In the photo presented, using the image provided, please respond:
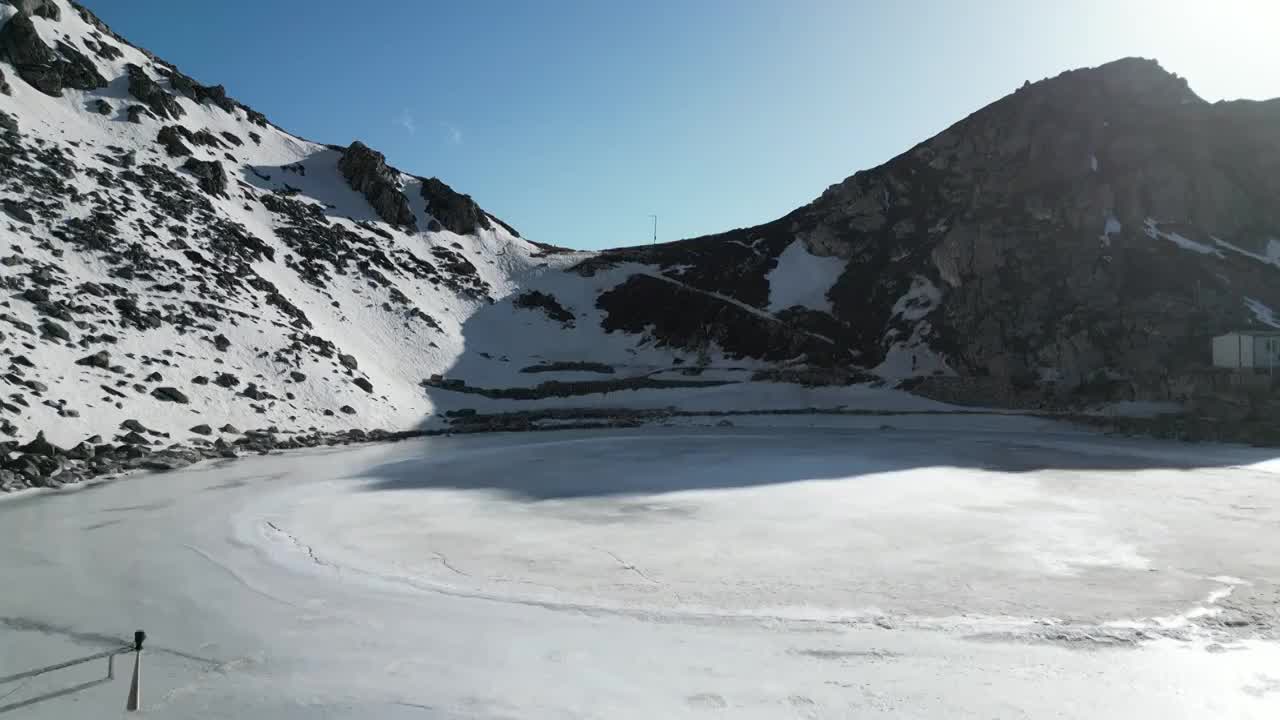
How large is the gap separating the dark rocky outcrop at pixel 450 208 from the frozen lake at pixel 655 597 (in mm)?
55865

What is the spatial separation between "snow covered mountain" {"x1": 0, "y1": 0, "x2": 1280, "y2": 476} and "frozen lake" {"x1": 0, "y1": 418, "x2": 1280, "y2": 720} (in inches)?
560

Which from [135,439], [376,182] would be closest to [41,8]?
[376,182]

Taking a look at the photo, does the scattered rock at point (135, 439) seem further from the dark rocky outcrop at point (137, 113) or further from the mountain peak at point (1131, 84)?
the mountain peak at point (1131, 84)

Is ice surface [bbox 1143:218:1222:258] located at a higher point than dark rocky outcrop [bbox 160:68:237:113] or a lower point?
lower

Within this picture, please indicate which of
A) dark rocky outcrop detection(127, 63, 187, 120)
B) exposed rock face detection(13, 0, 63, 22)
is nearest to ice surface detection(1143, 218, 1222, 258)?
dark rocky outcrop detection(127, 63, 187, 120)

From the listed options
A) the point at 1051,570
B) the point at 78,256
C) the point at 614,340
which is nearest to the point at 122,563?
the point at 1051,570

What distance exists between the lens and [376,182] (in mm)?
67000

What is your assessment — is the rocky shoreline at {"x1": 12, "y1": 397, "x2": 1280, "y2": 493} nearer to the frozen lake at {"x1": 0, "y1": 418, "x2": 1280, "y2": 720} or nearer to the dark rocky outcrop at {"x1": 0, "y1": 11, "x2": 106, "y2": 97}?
the frozen lake at {"x1": 0, "y1": 418, "x2": 1280, "y2": 720}

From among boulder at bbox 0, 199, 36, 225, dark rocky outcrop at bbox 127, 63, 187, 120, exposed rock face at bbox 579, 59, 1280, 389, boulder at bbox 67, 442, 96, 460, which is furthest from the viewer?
dark rocky outcrop at bbox 127, 63, 187, 120

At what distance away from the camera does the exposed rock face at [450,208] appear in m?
71.9

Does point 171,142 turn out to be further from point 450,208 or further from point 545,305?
point 545,305

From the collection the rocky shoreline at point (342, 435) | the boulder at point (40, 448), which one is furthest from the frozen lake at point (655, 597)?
the boulder at point (40, 448)

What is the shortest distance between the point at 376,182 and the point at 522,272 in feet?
53.7

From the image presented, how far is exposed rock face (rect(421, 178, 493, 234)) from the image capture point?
71.9 metres
